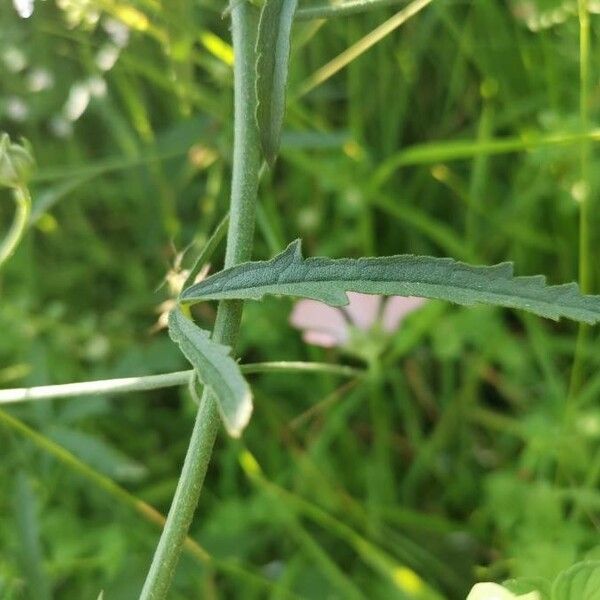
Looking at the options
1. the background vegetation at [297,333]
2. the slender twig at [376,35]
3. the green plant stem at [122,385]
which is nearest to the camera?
the green plant stem at [122,385]

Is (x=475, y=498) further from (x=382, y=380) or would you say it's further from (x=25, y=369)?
(x=25, y=369)

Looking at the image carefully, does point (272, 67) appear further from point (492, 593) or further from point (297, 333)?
point (297, 333)

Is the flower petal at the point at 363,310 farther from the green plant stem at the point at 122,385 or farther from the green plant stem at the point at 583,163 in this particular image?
the green plant stem at the point at 122,385

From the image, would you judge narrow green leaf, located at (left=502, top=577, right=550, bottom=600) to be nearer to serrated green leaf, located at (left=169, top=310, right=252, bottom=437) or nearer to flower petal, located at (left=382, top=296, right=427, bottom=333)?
serrated green leaf, located at (left=169, top=310, right=252, bottom=437)

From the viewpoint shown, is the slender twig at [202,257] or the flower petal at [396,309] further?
the flower petal at [396,309]

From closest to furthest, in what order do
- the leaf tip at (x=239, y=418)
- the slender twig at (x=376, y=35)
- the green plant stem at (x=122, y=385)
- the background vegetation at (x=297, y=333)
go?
1. the leaf tip at (x=239, y=418)
2. the green plant stem at (x=122, y=385)
3. the slender twig at (x=376, y=35)
4. the background vegetation at (x=297, y=333)

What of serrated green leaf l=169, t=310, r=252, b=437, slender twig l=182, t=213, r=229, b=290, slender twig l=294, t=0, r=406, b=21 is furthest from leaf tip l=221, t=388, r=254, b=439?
slender twig l=294, t=0, r=406, b=21

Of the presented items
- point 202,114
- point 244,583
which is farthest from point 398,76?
point 244,583

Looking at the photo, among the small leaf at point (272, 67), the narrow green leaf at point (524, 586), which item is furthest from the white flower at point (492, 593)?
the small leaf at point (272, 67)
